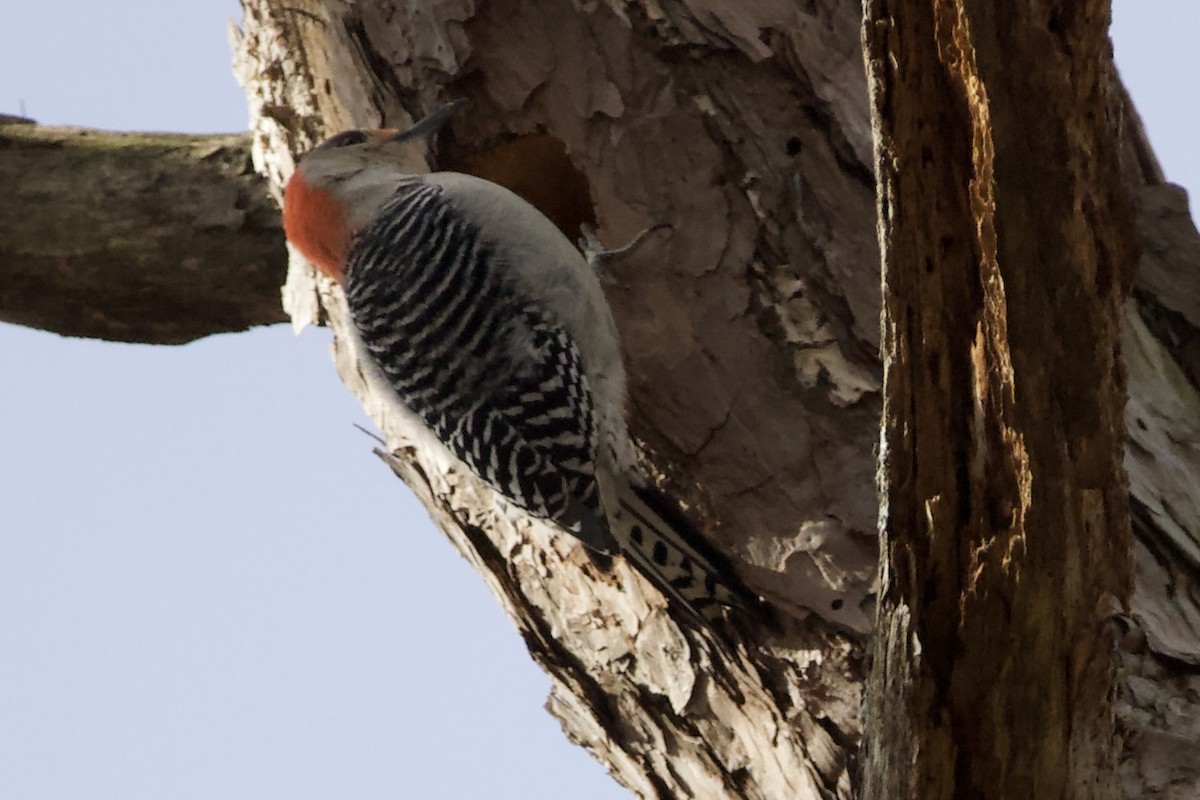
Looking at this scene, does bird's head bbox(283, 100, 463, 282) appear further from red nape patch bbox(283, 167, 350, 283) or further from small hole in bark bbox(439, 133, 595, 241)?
small hole in bark bbox(439, 133, 595, 241)

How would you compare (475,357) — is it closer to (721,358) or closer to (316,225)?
(316,225)

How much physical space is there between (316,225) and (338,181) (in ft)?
0.54

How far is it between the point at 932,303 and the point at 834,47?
6.33ft

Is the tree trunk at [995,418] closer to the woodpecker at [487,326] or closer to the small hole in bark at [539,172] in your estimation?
the woodpecker at [487,326]

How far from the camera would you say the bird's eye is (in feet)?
14.3

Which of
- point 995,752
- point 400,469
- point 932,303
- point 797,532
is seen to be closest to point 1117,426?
point 932,303

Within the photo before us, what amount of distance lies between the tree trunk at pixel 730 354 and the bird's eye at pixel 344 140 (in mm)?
88

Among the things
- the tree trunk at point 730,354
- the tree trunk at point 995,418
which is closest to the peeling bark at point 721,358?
the tree trunk at point 730,354

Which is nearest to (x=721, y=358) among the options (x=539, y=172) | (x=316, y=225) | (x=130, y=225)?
(x=539, y=172)

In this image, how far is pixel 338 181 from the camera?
14.6ft

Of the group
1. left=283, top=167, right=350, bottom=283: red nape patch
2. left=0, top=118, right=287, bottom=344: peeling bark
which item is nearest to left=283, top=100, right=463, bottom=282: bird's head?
left=283, top=167, right=350, bottom=283: red nape patch

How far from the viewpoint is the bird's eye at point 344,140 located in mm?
4371

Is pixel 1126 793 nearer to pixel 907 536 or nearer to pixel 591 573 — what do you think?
pixel 907 536

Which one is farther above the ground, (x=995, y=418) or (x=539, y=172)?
(x=539, y=172)
